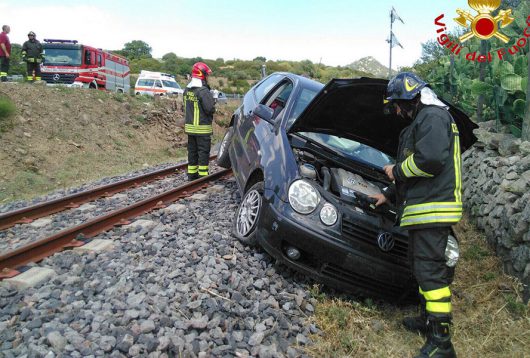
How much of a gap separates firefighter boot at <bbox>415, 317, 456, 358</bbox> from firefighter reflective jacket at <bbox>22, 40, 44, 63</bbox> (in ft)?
53.2

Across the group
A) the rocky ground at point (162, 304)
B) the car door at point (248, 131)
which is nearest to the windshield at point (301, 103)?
the car door at point (248, 131)

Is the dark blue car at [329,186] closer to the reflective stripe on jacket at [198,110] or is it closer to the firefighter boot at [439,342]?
the firefighter boot at [439,342]

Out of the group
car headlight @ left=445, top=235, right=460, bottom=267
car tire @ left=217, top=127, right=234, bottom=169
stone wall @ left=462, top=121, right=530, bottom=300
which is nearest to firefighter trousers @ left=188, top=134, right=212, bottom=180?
car tire @ left=217, top=127, right=234, bottom=169

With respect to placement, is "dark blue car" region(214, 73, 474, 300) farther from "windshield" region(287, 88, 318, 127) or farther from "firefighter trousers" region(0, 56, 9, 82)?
"firefighter trousers" region(0, 56, 9, 82)

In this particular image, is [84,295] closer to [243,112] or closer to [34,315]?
[34,315]

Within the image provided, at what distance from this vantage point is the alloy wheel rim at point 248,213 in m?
4.24

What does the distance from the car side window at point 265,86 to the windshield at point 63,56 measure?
15686mm

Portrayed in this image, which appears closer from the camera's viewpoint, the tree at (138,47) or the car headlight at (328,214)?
the car headlight at (328,214)

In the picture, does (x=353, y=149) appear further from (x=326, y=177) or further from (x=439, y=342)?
(x=439, y=342)

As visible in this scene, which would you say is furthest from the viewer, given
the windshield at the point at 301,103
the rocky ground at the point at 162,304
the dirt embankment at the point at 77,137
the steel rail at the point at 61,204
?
the dirt embankment at the point at 77,137

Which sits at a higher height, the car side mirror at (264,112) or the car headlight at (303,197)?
the car side mirror at (264,112)

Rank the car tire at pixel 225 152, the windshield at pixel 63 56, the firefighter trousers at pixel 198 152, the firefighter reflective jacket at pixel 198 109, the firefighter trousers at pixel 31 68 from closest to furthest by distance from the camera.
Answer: the car tire at pixel 225 152, the firefighter reflective jacket at pixel 198 109, the firefighter trousers at pixel 198 152, the firefighter trousers at pixel 31 68, the windshield at pixel 63 56

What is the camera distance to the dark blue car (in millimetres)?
3584

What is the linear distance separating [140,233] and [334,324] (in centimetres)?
229
